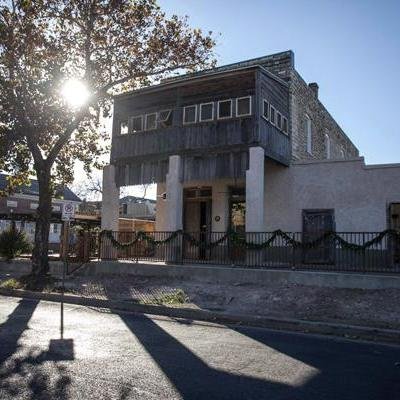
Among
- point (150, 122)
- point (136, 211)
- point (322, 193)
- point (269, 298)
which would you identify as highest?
point (150, 122)

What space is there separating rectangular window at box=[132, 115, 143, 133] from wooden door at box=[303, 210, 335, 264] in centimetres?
788

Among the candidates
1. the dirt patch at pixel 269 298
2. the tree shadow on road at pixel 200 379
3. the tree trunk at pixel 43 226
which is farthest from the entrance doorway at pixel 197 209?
the tree shadow on road at pixel 200 379

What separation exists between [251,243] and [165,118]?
7110mm

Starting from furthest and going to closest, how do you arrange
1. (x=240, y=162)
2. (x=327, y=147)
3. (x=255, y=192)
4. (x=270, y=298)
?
(x=327, y=147)
(x=240, y=162)
(x=255, y=192)
(x=270, y=298)

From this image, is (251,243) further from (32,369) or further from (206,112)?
(32,369)

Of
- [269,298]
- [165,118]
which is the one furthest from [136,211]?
[269,298]

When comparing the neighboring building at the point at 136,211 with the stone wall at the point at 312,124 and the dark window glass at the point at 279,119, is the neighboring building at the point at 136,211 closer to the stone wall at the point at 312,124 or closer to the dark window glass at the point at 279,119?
the stone wall at the point at 312,124

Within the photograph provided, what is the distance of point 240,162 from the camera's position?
732 inches

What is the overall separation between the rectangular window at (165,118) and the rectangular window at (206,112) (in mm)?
1556

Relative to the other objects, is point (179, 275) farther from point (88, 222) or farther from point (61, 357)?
point (88, 222)

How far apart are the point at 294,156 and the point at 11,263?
43.2ft

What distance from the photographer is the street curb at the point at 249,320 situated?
30.9ft

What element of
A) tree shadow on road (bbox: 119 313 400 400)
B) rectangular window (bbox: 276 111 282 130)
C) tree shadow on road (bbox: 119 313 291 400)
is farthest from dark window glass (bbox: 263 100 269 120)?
tree shadow on road (bbox: 119 313 291 400)

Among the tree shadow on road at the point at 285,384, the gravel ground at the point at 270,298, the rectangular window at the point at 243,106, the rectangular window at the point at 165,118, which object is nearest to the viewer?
the tree shadow on road at the point at 285,384
